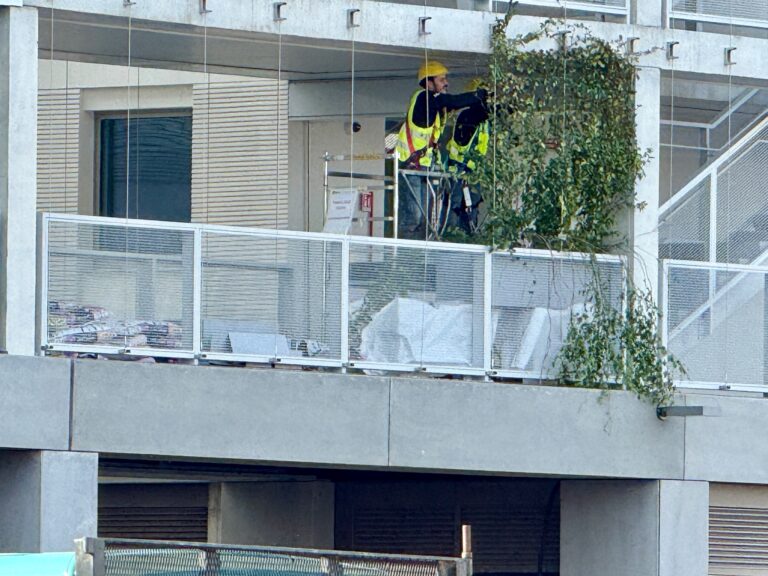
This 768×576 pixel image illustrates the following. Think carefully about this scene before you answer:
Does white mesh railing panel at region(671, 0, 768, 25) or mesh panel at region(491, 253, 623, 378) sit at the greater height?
white mesh railing panel at region(671, 0, 768, 25)

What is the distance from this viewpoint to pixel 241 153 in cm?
2173

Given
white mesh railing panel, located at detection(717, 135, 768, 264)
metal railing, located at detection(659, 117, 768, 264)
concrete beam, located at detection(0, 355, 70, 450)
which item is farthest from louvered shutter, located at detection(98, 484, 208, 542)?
white mesh railing panel, located at detection(717, 135, 768, 264)

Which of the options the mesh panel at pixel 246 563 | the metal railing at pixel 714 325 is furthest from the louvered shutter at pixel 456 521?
the mesh panel at pixel 246 563

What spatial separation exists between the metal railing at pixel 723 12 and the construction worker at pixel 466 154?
2063 millimetres

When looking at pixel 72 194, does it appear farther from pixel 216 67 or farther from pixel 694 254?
pixel 694 254

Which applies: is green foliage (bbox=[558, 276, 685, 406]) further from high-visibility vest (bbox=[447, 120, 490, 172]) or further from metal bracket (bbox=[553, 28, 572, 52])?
metal bracket (bbox=[553, 28, 572, 52])

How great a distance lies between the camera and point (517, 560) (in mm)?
19703

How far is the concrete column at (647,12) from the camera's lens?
18.0 m

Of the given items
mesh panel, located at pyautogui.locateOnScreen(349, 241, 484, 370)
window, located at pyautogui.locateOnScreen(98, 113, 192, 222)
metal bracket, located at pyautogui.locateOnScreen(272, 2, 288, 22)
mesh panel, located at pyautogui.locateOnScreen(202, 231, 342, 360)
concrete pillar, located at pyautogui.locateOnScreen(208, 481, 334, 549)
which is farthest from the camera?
window, located at pyautogui.locateOnScreen(98, 113, 192, 222)

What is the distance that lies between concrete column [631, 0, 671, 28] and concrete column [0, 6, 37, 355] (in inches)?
216

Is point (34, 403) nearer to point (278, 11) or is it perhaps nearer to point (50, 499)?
point (50, 499)

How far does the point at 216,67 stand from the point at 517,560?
5551 millimetres

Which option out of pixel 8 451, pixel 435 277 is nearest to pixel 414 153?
pixel 435 277

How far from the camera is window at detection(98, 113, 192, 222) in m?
22.4
